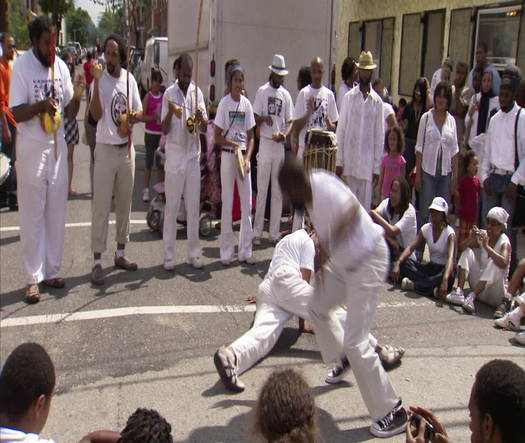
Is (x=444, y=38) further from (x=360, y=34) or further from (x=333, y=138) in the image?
(x=333, y=138)

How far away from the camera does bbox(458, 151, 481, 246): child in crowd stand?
7297mm

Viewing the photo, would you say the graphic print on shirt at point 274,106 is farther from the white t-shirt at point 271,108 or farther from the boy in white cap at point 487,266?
the boy in white cap at point 487,266

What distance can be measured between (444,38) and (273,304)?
32.1 ft

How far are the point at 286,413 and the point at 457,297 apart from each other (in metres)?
4.13

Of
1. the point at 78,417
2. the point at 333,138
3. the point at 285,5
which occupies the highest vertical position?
the point at 285,5

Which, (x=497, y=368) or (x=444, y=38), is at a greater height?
(x=444, y=38)

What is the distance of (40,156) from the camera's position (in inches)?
236

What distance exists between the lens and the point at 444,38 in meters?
13.0

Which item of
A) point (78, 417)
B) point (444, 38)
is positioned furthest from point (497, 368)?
point (444, 38)

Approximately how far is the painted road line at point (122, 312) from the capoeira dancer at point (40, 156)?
41cm

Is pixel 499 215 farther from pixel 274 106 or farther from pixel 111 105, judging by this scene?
pixel 111 105

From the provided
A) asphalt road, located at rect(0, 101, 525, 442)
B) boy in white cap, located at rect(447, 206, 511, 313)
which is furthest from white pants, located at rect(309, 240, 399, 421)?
boy in white cap, located at rect(447, 206, 511, 313)

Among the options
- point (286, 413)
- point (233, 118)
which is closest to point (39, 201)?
point (233, 118)

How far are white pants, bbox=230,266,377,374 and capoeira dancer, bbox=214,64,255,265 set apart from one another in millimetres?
2234
